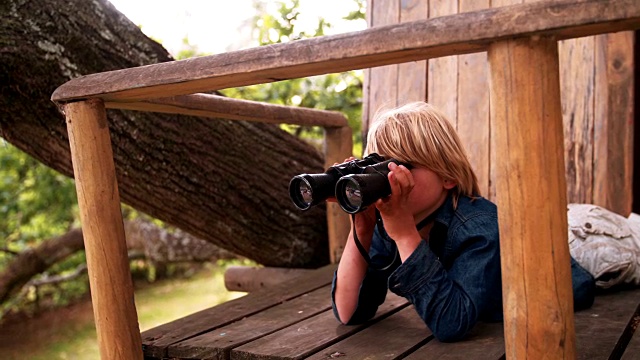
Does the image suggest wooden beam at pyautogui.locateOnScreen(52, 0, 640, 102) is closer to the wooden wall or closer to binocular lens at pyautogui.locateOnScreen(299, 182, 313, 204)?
binocular lens at pyautogui.locateOnScreen(299, 182, 313, 204)

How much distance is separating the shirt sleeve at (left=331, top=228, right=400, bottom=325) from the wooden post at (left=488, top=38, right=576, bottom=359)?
2.37ft

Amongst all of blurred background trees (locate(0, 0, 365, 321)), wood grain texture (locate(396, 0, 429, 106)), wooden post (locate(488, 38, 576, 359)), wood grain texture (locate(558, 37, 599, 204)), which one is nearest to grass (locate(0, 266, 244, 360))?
blurred background trees (locate(0, 0, 365, 321))

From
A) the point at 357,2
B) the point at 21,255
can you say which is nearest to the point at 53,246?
the point at 21,255

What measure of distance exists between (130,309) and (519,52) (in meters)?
1.21

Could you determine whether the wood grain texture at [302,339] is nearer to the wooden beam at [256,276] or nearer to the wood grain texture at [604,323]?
the wood grain texture at [604,323]

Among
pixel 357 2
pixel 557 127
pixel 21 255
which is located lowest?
pixel 21 255

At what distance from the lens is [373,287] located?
216cm

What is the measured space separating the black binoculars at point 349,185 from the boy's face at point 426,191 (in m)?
0.14

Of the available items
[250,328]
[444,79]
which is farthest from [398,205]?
[444,79]

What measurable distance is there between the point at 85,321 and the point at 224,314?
4.29m

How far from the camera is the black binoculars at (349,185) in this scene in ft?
5.40

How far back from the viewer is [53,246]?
18.1 feet

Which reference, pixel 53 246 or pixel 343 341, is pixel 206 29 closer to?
pixel 53 246

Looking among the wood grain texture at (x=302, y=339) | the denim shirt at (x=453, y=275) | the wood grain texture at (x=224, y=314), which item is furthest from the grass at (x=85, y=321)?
the denim shirt at (x=453, y=275)
